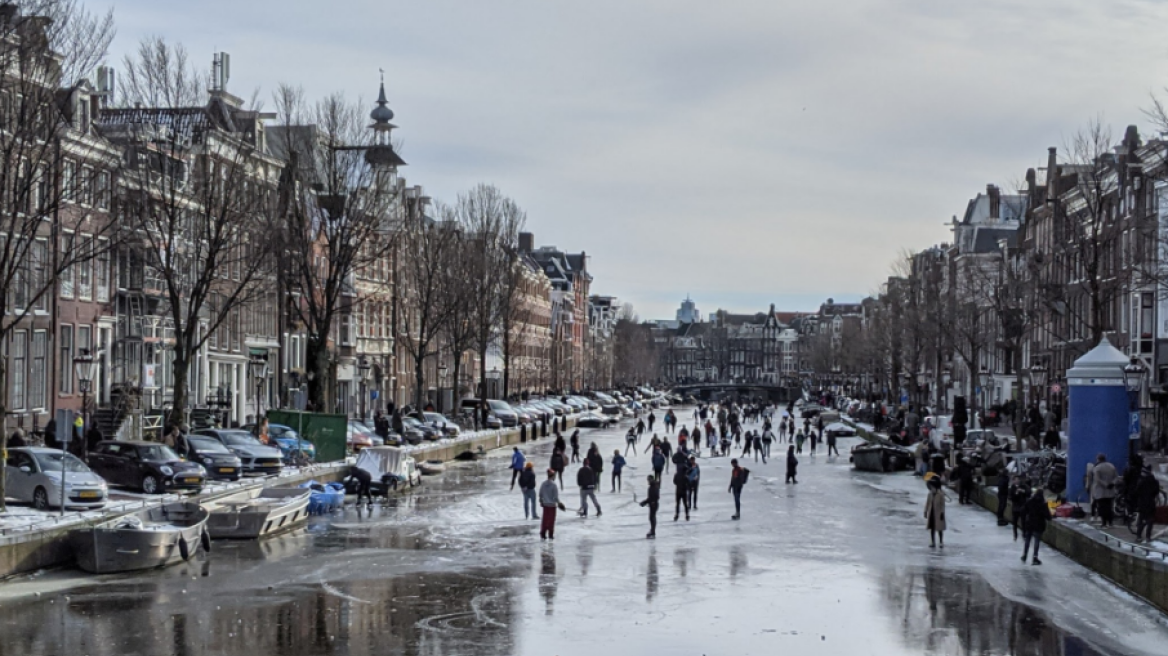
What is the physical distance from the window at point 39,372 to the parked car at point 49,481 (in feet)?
55.5

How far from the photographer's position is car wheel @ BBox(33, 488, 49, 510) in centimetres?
3597

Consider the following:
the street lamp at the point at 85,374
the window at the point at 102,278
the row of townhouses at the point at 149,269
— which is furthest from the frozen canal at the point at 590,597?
the window at the point at 102,278

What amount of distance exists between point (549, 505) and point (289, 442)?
22610 mm

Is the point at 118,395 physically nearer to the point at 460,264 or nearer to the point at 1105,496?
the point at 460,264

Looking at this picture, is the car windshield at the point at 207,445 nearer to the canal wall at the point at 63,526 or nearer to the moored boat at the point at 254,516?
the canal wall at the point at 63,526

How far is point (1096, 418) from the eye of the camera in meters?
40.8

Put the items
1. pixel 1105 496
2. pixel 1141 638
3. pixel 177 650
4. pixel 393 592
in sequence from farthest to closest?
pixel 1105 496
pixel 393 592
pixel 1141 638
pixel 177 650

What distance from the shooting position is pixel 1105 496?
35312mm

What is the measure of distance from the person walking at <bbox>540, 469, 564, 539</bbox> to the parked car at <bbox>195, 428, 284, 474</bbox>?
46.0 feet

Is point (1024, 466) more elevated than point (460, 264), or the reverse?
point (460, 264)

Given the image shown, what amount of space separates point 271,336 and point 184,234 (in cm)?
2181

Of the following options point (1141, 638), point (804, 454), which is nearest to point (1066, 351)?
point (804, 454)

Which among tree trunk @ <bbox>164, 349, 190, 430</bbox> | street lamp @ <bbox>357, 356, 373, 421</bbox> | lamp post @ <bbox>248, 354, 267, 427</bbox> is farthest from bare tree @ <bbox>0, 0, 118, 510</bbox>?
street lamp @ <bbox>357, 356, 373, 421</bbox>

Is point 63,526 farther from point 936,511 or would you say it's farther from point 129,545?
point 936,511
